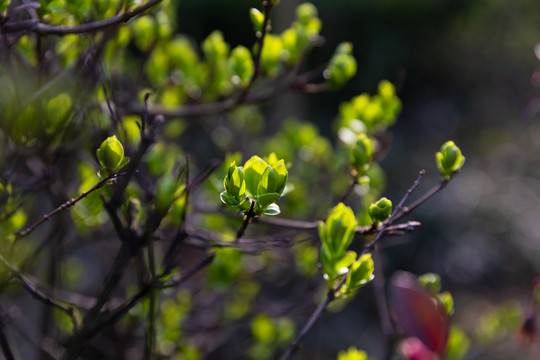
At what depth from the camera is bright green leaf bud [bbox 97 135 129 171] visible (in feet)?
2.27

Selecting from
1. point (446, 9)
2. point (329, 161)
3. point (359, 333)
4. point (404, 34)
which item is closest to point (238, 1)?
point (404, 34)

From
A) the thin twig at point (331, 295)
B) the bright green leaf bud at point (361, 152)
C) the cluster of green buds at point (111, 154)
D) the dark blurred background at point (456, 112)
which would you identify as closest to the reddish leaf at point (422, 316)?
the thin twig at point (331, 295)

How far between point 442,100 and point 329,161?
5266 mm

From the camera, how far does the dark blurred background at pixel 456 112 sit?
378 centimetres

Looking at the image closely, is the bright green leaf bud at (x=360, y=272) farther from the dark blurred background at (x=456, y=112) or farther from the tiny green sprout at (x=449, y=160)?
the dark blurred background at (x=456, y=112)

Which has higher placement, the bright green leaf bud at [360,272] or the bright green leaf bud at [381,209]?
the bright green leaf bud at [381,209]

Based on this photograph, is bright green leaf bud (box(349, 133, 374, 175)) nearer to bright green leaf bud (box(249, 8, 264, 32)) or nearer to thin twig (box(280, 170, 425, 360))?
thin twig (box(280, 170, 425, 360))

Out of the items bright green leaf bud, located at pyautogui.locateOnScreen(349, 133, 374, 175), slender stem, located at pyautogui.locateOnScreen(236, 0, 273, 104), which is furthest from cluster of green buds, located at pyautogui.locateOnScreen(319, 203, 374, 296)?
slender stem, located at pyautogui.locateOnScreen(236, 0, 273, 104)

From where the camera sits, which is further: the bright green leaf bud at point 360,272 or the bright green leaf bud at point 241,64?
the bright green leaf bud at point 241,64

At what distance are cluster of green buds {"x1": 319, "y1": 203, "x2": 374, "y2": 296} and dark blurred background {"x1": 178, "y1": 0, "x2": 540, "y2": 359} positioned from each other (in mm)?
2757

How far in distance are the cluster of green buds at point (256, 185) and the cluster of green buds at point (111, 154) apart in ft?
0.50

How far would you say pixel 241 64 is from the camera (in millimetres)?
1079

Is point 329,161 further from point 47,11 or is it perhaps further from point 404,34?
point 404,34

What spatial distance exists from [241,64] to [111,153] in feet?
1.51
